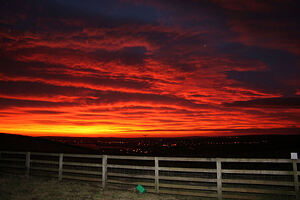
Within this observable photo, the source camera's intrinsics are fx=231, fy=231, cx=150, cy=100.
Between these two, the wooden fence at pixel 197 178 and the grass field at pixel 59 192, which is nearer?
the wooden fence at pixel 197 178

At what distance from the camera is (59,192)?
929cm

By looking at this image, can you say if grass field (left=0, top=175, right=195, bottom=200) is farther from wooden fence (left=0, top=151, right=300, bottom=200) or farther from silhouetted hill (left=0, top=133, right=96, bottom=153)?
silhouetted hill (left=0, top=133, right=96, bottom=153)

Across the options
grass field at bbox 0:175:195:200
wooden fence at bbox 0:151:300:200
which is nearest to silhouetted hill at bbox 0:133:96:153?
wooden fence at bbox 0:151:300:200

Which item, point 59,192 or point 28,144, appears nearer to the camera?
point 59,192

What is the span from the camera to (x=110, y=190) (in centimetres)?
978

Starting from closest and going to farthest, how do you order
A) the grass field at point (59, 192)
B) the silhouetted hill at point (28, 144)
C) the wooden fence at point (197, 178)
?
the wooden fence at point (197, 178) → the grass field at point (59, 192) → the silhouetted hill at point (28, 144)

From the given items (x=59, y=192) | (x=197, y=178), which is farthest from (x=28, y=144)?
(x=197, y=178)

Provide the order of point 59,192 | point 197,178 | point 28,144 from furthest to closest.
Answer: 1. point 28,144
2. point 59,192
3. point 197,178

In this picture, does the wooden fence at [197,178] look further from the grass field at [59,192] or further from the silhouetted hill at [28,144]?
the silhouetted hill at [28,144]

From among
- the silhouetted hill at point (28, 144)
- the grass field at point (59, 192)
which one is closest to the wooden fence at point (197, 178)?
the grass field at point (59, 192)

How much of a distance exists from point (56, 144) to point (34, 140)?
3.71 meters

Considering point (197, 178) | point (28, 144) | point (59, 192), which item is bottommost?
point (59, 192)

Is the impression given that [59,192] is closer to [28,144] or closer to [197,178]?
[197,178]

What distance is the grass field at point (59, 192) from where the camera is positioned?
855 centimetres
